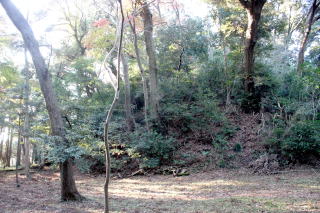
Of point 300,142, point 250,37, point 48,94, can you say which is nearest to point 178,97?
point 250,37

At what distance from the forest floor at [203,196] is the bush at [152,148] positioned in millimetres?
1017

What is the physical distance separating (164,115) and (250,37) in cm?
508

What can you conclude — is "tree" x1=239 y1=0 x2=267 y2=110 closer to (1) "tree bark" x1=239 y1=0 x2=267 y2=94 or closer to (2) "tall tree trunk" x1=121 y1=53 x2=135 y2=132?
(1) "tree bark" x1=239 y1=0 x2=267 y2=94

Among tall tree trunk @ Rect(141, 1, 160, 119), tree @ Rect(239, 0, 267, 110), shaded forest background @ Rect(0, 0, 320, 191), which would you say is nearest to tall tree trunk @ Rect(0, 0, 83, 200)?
shaded forest background @ Rect(0, 0, 320, 191)

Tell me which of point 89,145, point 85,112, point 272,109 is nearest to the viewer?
point 89,145

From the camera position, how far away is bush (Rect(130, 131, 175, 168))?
9.30 metres

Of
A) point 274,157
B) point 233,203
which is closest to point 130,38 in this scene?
point 274,157

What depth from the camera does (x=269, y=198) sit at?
499cm

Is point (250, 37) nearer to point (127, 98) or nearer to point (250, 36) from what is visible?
point (250, 36)

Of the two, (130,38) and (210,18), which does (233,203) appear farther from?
(210,18)

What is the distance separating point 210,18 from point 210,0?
57.7 inches

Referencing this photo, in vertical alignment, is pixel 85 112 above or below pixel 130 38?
below

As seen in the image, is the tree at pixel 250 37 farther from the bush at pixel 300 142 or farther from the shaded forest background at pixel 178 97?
the bush at pixel 300 142

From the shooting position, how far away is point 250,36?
1041 cm
